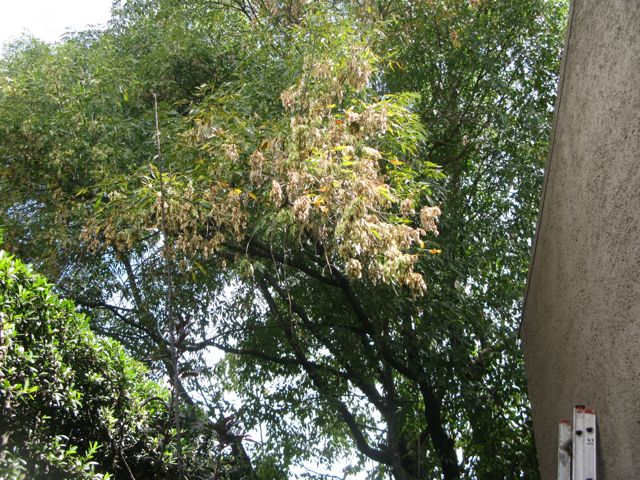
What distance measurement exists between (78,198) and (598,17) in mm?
5967

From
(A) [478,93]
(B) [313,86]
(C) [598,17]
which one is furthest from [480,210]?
(C) [598,17]

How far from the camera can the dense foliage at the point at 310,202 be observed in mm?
6812

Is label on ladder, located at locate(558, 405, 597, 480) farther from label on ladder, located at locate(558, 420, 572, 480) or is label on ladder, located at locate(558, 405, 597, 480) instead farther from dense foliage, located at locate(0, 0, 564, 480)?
dense foliage, located at locate(0, 0, 564, 480)

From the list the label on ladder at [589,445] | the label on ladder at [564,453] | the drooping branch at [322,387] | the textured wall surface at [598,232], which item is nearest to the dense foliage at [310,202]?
the drooping branch at [322,387]

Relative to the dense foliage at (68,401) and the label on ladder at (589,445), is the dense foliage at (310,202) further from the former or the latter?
the label on ladder at (589,445)

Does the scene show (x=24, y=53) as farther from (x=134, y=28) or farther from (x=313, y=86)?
(x=313, y=86)

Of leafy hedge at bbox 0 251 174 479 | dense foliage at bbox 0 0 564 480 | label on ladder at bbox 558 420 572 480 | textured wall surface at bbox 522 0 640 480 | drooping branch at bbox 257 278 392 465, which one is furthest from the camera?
drooping branch at bbox 257 278 392 465

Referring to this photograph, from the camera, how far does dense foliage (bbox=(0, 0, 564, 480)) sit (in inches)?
268

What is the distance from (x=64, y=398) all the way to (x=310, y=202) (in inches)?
95.7

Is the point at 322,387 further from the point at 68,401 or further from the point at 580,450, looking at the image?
the point at 580,450

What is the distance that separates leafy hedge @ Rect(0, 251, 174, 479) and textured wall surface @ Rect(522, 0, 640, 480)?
2576 millimetres

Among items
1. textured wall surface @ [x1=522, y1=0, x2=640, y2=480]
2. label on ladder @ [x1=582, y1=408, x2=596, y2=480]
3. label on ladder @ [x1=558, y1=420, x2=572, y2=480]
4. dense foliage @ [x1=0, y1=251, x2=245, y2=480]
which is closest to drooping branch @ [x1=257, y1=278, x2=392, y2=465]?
dense foliage @ [x1=0, y1=251, x2=245, y2=480]

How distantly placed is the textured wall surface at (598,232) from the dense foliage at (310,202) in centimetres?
208

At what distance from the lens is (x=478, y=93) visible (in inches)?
384
